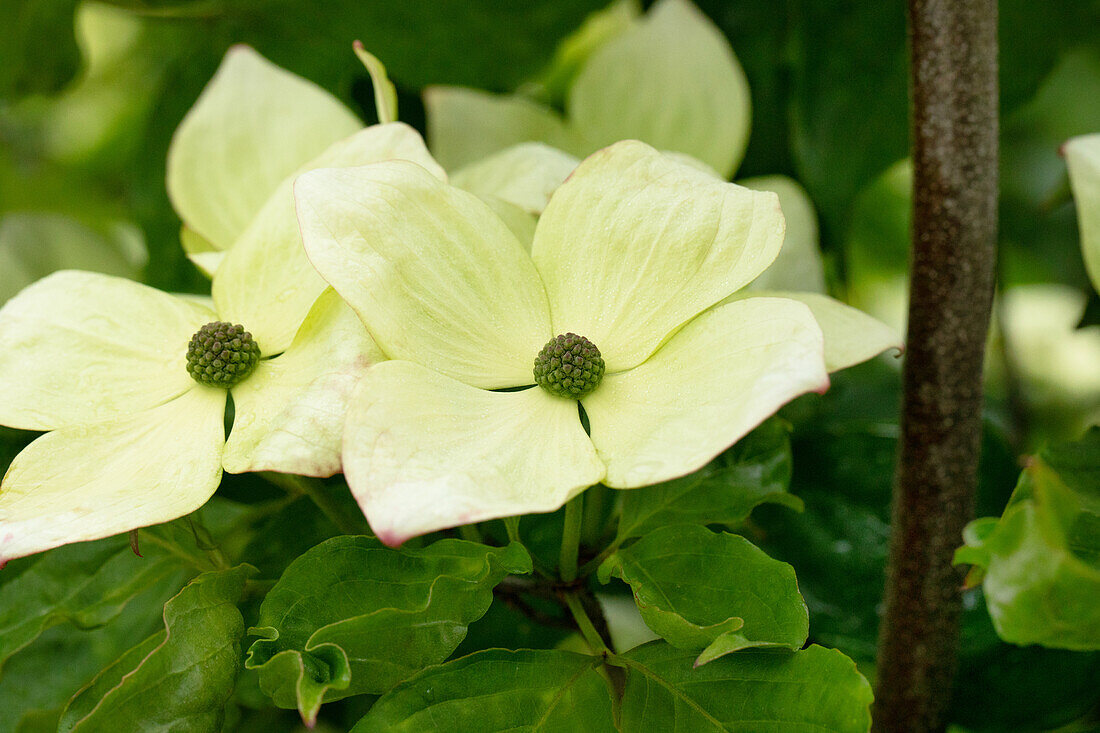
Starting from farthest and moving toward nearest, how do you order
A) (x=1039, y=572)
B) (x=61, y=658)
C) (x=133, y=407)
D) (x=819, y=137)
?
1. (x=819, y=137)
2. (x=61, y=658)
3. (x=133, y=407)
4. (x=1039, y=572)

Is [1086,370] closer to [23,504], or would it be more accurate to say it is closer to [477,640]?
[477,640]

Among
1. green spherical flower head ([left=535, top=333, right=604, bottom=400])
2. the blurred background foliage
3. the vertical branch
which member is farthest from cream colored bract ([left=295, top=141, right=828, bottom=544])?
the blurred background foliage

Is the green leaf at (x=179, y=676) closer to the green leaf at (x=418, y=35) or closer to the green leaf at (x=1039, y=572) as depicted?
the green leaf at (x=1039, y=572)

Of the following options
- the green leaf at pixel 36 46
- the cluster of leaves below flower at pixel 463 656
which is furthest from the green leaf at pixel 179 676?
the green leaf at pixel 36 46

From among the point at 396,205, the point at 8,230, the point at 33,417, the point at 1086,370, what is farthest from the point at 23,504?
the point at 1086,370

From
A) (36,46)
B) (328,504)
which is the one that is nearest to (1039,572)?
(328,504)

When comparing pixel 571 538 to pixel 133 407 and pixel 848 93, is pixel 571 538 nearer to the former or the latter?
pixel 133 407

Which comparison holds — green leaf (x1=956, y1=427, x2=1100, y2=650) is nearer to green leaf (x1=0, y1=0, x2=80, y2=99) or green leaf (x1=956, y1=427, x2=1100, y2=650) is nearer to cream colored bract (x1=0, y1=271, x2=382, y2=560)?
cream colored bract (x1=0, y1=271, x2=382, y2=560)
